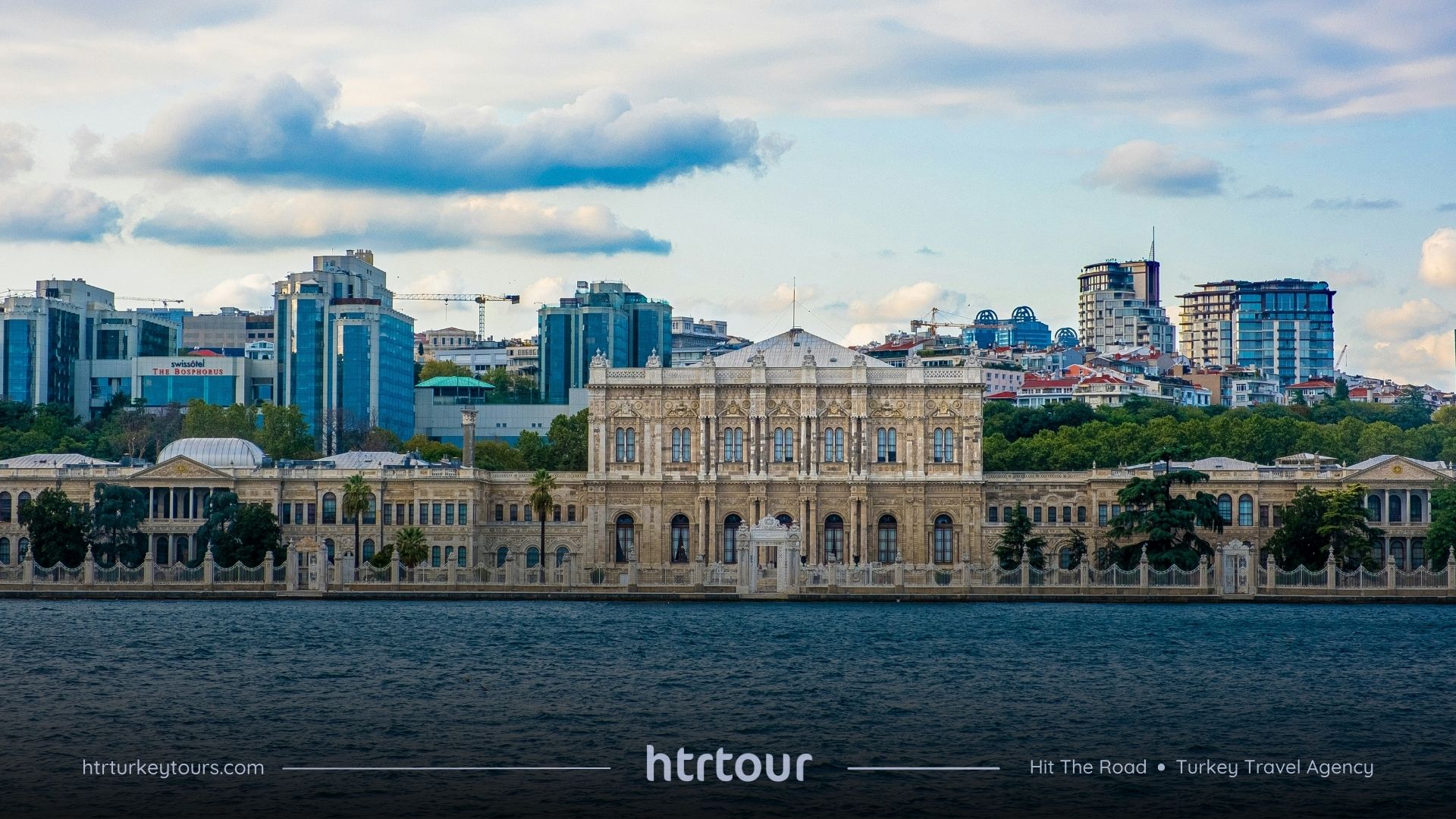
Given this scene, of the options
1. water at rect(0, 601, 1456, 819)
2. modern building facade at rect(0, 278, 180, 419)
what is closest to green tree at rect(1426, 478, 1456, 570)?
water at rect(0, 601, 1456, 819)

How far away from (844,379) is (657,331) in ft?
326

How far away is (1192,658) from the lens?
54.1 meters

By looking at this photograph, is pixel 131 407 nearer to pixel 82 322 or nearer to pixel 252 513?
pixel 82 322

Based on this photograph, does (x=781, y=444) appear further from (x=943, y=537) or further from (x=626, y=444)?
(x=943, y=537)

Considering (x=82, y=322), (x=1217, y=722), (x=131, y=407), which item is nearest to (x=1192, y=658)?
(x=1217, y=722)

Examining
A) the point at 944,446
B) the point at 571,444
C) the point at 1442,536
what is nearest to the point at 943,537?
the point at 944,446

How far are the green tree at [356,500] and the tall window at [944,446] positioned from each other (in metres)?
22.9

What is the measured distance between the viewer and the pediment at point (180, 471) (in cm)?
9194

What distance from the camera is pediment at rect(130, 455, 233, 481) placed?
3620 inches

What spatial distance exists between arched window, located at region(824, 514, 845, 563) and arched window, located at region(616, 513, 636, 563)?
7.88 m

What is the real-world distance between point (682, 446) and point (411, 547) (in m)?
14.5

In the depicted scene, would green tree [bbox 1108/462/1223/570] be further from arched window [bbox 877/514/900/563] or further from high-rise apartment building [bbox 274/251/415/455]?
high-rise apartment building [bbox 274/251/415/455]

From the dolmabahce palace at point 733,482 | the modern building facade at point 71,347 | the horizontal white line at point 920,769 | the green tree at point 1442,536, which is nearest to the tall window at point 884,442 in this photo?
the dolmabahce palace at point 733,482

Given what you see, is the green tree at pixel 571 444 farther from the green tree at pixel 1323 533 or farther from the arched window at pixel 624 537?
the green tree at pixel 1323 533
